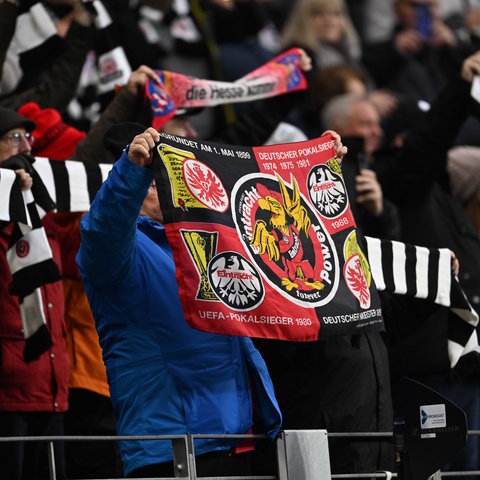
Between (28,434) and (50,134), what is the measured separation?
155 cm

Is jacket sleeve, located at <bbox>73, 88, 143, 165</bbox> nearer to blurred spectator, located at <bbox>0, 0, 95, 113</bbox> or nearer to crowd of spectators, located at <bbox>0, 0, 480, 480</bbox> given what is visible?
crowd of spectators, located at <bbox>0, 0, 480, 480</bbox>

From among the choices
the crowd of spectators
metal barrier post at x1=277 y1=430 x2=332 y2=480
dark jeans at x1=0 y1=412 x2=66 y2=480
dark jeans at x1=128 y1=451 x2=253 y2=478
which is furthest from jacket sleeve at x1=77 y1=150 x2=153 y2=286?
dark jeans at x1=0 y1=412 x2=66 y2=480

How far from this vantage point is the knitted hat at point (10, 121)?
19.2ft

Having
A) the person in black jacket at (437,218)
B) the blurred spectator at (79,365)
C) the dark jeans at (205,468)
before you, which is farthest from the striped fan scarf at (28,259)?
the person in black jacket at (437,218)

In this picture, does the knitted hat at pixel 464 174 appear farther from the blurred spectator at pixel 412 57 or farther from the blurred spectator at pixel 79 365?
the blurred spectator at pixel 412 57

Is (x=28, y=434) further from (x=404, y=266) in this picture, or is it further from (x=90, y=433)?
(x=404, y=266)

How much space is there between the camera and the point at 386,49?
36.2 ft

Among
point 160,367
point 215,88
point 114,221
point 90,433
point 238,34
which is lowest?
point 90,433

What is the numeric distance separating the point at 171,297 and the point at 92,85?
164 inches

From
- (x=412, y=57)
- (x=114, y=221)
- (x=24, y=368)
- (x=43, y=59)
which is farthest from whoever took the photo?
(x=412, y=57)

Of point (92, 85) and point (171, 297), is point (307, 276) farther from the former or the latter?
point (92, 85)

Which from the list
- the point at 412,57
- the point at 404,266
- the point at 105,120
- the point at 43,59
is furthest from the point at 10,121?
the point at 412,57

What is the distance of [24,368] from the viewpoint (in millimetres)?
5711

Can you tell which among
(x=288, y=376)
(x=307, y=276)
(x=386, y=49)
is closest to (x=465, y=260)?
(x=288, y=376)
